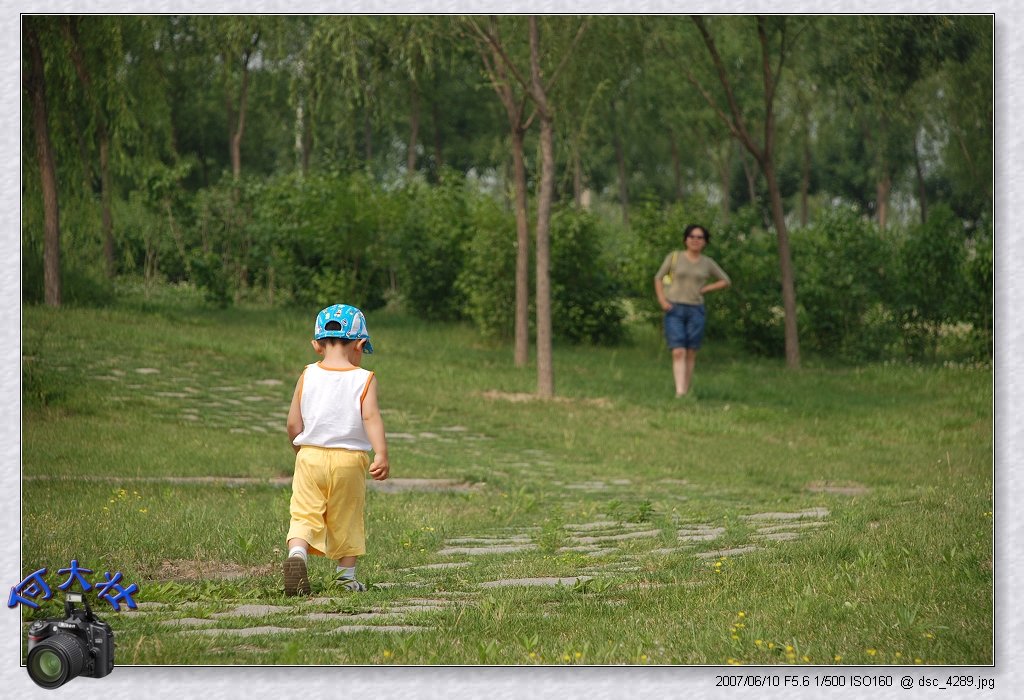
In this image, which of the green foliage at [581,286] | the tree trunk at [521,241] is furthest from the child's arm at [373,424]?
the green foliage at [581,286]

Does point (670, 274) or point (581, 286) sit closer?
point (670, 274)

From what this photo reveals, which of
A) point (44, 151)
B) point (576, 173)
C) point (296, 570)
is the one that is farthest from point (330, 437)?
point (576, 173)

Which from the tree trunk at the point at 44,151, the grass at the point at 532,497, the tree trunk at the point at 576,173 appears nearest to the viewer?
the grass at the point at 532,497

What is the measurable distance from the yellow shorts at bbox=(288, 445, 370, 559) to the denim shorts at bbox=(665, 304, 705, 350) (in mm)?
9613

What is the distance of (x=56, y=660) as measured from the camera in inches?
188

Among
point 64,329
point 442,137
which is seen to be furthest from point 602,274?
point 442,137

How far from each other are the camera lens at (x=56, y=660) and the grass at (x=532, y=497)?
197mm

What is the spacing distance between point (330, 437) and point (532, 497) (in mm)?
3725

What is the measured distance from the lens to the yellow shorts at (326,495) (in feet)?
19.2

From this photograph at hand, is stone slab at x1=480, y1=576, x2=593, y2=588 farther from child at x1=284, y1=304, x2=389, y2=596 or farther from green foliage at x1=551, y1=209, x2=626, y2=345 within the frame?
green foliage at x1=551, y1=209, x2=626, y2=345

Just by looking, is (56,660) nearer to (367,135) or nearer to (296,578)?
(296,578)

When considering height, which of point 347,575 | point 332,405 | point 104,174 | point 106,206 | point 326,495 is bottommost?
point 347,575

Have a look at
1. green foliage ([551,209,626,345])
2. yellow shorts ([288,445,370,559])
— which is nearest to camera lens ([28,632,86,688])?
yellow shorts ([288,445,370,559])

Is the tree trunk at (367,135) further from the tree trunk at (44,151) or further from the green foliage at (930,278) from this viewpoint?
the tree trunk at (44,151)
